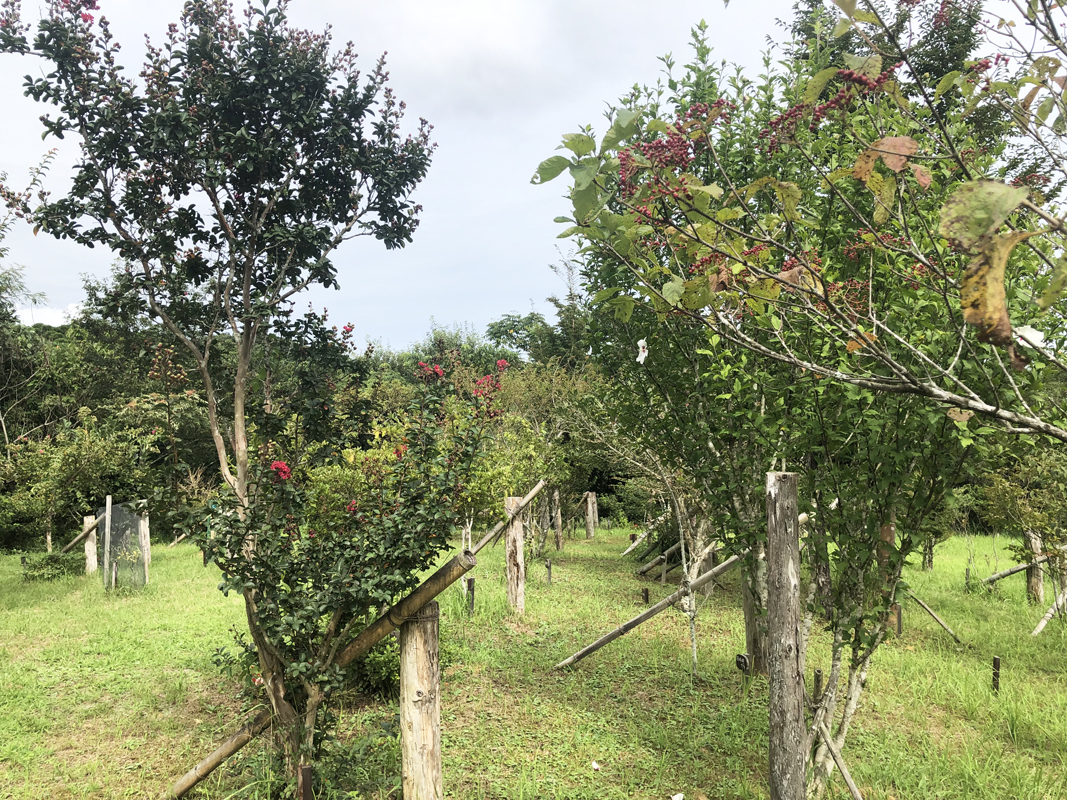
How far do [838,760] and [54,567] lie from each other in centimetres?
1226

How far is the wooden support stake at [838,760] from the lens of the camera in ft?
11.2

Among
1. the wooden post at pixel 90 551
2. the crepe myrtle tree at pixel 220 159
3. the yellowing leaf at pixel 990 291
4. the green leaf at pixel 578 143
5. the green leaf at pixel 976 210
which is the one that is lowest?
the wooden post at pixel 90 551

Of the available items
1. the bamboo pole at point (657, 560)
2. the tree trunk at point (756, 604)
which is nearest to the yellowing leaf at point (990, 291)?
the tree trunk at point (756, 604)

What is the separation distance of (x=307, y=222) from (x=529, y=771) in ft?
14.0

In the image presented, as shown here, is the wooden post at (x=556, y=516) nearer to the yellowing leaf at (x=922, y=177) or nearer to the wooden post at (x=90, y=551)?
the wooden post at (x=90, y=551)

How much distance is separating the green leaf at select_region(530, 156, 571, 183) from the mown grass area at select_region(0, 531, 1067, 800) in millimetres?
3496

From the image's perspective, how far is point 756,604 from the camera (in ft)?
14.3

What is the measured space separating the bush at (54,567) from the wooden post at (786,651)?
39.2 feet

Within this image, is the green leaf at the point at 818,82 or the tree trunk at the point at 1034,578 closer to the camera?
the green leaf at the point at 818,82

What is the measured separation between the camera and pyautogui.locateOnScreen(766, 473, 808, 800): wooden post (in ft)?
10.1

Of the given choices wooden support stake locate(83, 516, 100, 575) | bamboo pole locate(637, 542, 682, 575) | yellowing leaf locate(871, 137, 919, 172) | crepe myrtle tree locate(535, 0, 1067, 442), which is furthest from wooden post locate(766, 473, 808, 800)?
wooden support stake locate(83, 516, 100, 575)

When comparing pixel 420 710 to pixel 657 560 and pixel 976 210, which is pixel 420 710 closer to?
pixel 976 210

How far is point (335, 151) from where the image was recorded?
4.96 metres

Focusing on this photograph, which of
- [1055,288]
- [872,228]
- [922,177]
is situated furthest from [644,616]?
[1055,288]
